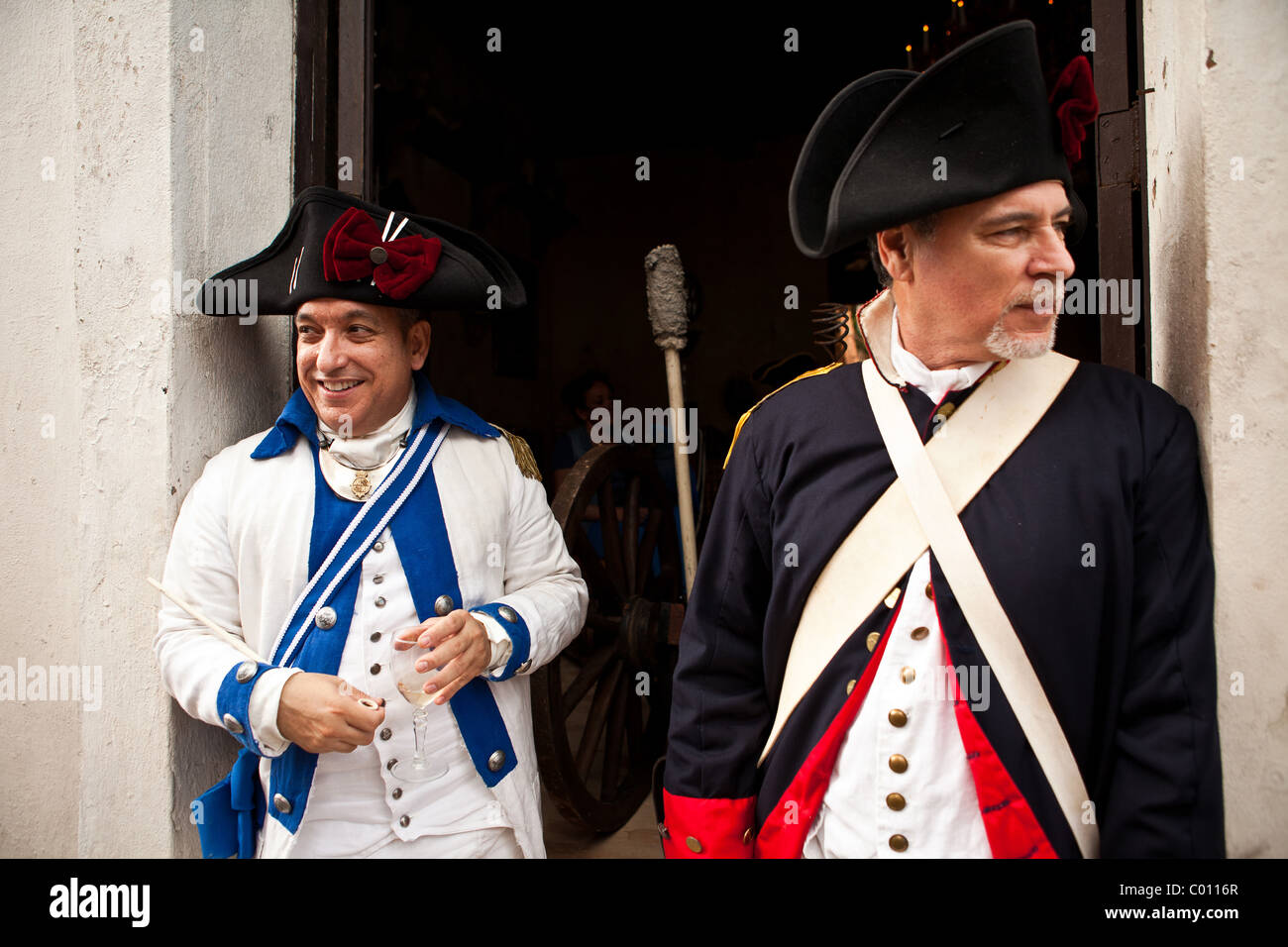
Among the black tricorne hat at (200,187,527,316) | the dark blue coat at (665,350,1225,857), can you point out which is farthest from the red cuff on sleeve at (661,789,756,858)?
the black tricorne hat at (200,187,527,316)

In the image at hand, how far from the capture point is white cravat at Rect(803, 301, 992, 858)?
1.36 metres

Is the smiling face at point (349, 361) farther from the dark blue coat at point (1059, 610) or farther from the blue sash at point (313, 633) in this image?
the dark blue coat at point (1059, 610)

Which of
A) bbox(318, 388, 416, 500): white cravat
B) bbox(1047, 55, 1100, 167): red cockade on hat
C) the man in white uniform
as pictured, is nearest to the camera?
bbox(1047, 55, 1100, 167): red cockade on hat

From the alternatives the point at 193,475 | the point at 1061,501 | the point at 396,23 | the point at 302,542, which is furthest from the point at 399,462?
the point at 396,23

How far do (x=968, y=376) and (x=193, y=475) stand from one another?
5.84 ft

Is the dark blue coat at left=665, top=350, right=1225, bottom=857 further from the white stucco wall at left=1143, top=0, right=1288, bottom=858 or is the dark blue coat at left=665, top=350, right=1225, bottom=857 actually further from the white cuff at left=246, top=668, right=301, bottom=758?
the white cuff at left=246, top=668, right=301, bottom=758

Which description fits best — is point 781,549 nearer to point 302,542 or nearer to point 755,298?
point 302,542

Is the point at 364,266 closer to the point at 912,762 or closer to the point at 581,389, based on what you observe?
the point at 912,762

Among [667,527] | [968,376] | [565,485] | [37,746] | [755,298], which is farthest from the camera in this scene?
[755,298]

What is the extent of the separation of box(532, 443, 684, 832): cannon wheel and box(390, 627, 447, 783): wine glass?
0.82 metres

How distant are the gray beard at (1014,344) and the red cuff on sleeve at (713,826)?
901 mm

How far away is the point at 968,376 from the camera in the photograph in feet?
4.77

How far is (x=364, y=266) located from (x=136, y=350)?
0.70 meters

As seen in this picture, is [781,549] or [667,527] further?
[667,527]
